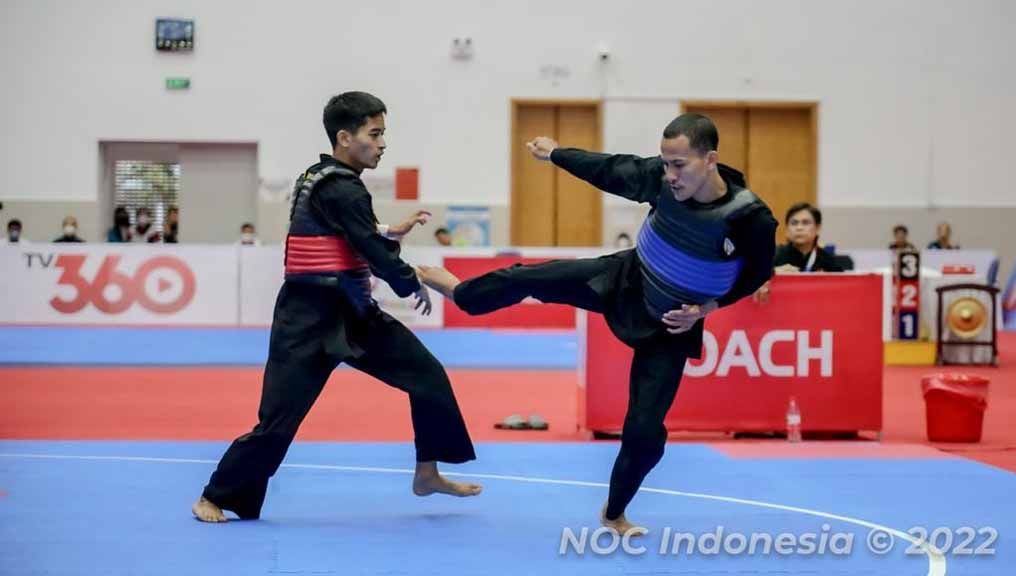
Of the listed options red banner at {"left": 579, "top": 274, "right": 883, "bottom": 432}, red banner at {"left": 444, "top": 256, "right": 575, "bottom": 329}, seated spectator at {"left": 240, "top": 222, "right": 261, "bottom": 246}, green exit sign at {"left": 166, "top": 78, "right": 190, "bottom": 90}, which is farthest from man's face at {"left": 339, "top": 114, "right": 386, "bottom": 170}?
green exit sign at {"left": 166, "top": 78, "right": 190, "bottom": 90}

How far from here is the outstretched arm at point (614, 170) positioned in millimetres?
5645

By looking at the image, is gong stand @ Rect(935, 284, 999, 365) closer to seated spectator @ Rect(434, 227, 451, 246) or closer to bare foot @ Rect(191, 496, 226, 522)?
seated spectator @ Rect(434, 227, 451, 246)

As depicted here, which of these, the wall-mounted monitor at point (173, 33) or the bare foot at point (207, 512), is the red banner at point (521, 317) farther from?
the bare foot at point (207, 512)

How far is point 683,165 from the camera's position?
5.36m

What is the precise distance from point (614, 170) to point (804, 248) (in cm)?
435

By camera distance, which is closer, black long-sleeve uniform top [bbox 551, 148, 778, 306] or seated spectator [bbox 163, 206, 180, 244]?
black long-sleeve uniform top [bbox 551, 148, 778, 306]

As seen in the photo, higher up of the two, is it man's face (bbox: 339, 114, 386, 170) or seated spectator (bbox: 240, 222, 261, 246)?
man's face (bbox: 339, 114, 386, 170)

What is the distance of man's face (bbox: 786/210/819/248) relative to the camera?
31.1 ft

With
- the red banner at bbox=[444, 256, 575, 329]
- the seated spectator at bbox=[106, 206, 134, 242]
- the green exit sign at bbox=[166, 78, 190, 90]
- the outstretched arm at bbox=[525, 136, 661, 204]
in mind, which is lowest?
the red banner at bbox=[444, 256, 575, 329]

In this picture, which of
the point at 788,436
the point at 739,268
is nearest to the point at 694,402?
the point at 788,436

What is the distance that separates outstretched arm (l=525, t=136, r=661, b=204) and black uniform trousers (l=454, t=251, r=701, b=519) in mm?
411

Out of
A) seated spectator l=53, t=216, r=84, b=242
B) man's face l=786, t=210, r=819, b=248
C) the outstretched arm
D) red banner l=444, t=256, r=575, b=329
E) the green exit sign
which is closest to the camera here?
the outstretched arm

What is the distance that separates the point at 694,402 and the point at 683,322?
3.70 m

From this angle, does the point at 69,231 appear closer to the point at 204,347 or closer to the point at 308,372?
the point at 204,347
